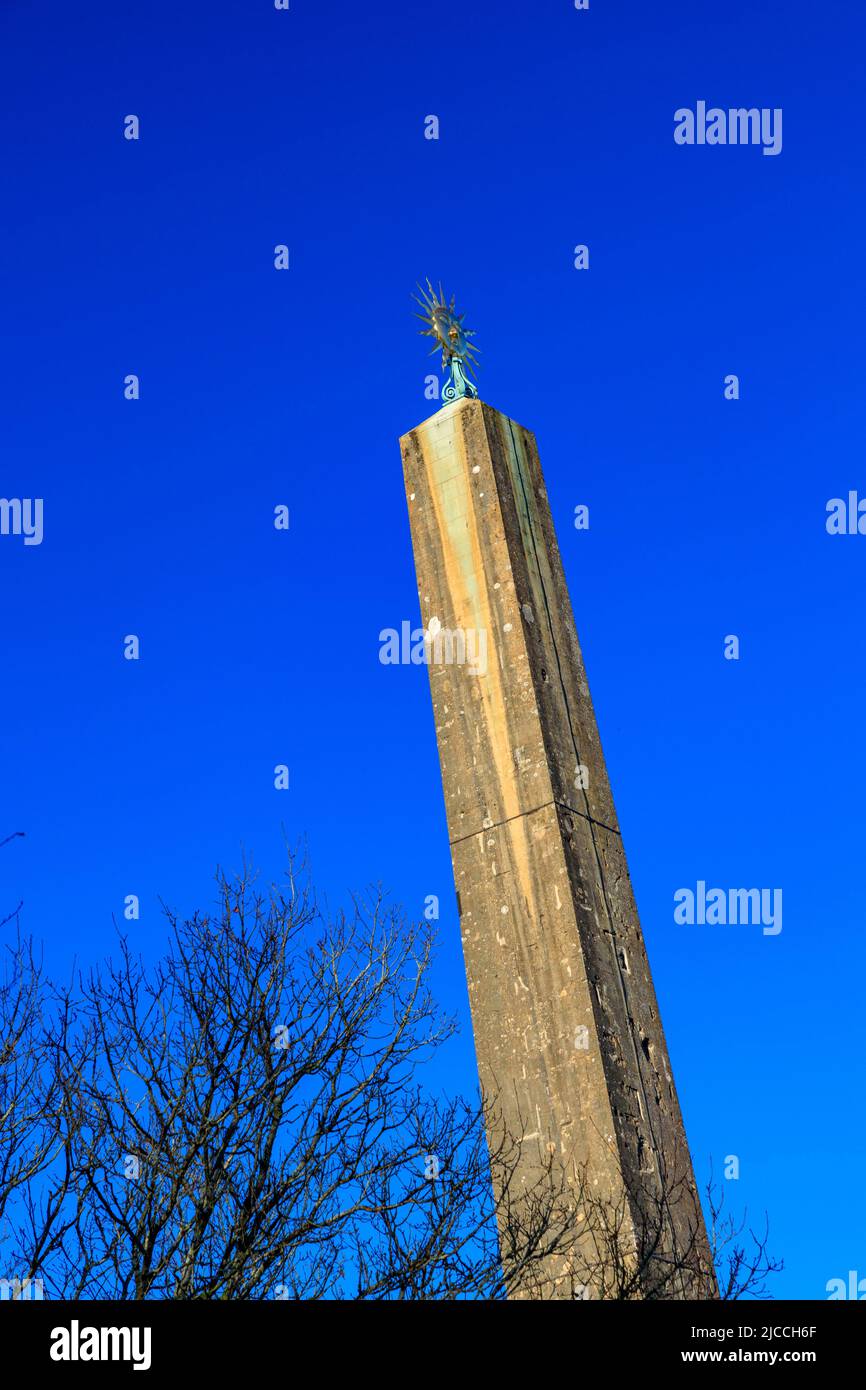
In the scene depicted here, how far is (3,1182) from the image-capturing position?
40.0 ft

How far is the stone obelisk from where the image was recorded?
39.7 ft

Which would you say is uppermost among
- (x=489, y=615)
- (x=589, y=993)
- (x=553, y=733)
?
(x=489, y=615)

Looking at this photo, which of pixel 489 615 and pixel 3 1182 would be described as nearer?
pixel 3 1182

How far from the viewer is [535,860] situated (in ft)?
42.2

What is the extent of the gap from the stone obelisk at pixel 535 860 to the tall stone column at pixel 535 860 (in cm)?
2

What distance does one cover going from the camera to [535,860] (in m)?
12.9

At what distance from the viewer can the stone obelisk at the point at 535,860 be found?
1209cm

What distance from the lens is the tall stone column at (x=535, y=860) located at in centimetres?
1209

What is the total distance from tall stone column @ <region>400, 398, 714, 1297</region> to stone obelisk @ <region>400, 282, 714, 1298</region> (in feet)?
0.05

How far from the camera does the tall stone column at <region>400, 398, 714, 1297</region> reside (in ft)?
39.7
